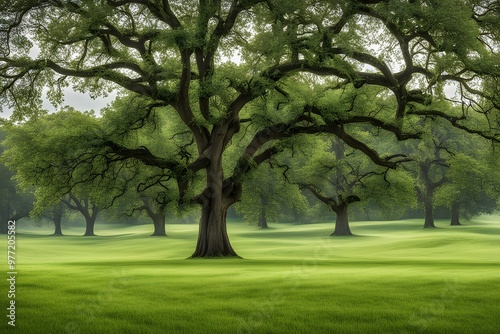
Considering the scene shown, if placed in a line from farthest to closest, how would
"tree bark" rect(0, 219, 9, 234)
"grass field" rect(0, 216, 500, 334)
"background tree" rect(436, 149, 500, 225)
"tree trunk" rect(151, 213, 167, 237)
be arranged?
"tree bark" rect(0, 219, 9, 234) < "tree trunk" rect(151, 213, 167, 237) < "background tree" rect(436, 149, 500, 225) < "grass field" rect(0, 216, 500, 334)

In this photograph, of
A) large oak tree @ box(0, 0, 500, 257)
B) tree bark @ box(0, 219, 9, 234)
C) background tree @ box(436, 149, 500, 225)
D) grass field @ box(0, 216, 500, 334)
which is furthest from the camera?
tree bark @ box(0, 219, 9, 234)

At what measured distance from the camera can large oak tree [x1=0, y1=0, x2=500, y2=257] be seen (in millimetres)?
24922

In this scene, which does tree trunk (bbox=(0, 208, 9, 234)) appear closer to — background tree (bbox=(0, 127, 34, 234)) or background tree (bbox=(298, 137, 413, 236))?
background tree (bbox=(0, 127, 34, 234))

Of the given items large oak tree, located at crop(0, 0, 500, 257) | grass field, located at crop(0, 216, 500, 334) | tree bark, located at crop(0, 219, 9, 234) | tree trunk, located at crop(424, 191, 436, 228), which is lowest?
tree bark, located at crop(0, 219, 9, 234)

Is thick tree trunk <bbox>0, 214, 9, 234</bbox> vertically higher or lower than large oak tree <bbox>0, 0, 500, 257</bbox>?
lower

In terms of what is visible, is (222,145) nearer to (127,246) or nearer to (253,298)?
(253,298)

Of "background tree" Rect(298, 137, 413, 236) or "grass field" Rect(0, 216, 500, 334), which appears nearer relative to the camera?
"grass field" Rect(0, 216, 500, 334)

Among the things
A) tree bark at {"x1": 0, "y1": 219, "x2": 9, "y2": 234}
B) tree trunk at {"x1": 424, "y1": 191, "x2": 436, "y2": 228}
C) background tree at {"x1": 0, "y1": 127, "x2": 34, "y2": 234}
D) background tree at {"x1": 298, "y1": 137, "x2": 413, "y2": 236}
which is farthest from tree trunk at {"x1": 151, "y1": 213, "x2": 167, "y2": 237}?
tree bark at {"x1": 0, "y1": 219, "x2": 9, "y2": 234}

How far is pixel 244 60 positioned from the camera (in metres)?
33.8

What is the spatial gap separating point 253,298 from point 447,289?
4.80 meters

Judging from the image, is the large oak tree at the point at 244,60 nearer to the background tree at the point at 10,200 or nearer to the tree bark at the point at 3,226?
the background tree at the point at 10,200

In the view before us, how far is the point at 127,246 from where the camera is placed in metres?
53.8

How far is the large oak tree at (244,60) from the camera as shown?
24.9m

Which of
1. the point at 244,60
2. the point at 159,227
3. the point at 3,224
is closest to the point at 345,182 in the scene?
the point at 159,227
